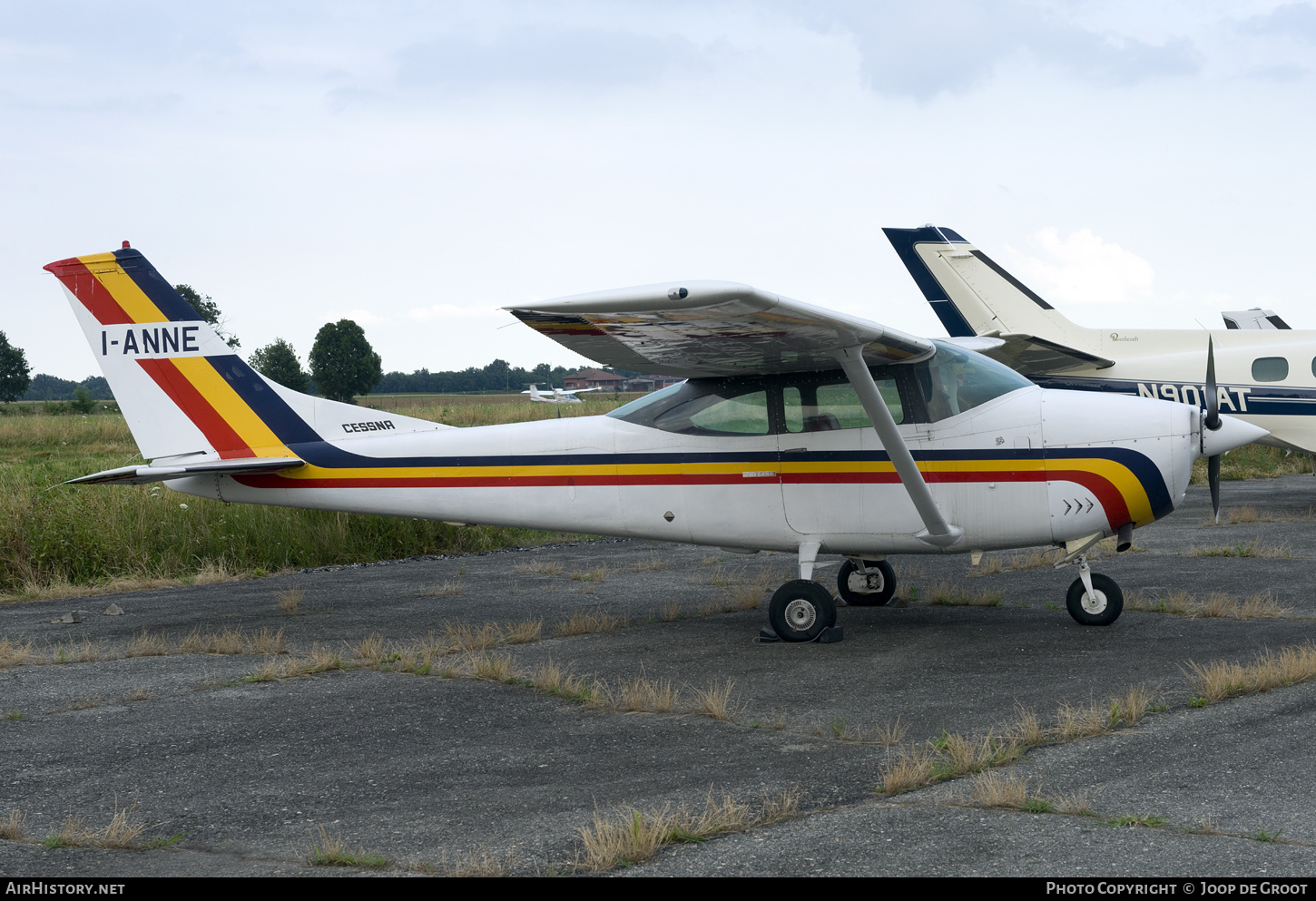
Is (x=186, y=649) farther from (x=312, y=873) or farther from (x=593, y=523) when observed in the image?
(x=312, y=873)

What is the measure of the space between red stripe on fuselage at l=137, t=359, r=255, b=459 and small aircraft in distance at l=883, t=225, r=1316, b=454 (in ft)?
30.8

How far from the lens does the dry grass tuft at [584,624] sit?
29.2ft

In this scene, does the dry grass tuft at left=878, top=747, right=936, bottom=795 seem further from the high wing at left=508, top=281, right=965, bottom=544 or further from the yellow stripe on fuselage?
the yellow stripe on fuselage

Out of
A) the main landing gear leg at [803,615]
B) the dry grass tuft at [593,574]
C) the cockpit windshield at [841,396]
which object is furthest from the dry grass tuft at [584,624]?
the dry grass tuft at [593,574]

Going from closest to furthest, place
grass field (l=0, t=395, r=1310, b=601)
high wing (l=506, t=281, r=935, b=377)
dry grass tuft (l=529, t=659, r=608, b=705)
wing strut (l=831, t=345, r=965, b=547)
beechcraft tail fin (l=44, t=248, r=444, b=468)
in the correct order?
high wing (l=506, t=281, r=935, b=377) < dry grass tuft (l=529, t=659, r=608, b=705) < wing strut (l=831, t=345, r=965, b=547) < beechcraft tail fin (l=44, t=248, r=444, b=468) < grass field (l=0, t=395, r=1310, b=601)

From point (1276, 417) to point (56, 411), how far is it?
67.6 metres

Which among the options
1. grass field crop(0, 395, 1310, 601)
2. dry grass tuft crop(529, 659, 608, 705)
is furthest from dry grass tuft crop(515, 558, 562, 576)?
dry grass tuft crop(529, 659, 608, 705)

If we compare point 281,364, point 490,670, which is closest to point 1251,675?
point 490,670

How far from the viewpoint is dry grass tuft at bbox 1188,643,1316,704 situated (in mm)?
6121

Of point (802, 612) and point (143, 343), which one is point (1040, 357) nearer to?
point (802, 612)

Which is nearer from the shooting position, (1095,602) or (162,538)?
(1095,602)

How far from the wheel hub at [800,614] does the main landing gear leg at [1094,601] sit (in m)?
1.99

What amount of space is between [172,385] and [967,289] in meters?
12.8

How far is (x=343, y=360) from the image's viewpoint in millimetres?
90875
